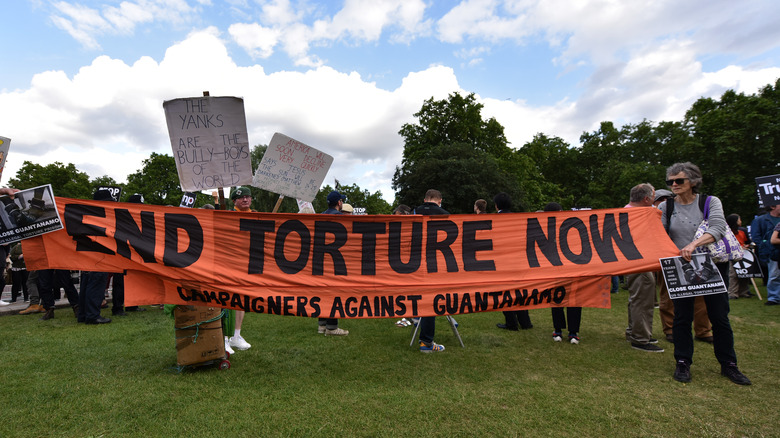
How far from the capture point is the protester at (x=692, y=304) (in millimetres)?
3986

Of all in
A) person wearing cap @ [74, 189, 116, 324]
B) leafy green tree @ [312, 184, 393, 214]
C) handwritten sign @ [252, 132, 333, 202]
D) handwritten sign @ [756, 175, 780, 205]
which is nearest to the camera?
handwritten sign @ [252, 132, 333, 202]

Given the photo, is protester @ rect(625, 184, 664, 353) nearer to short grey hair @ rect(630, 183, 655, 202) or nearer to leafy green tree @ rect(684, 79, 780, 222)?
short grey hair @ rect(630, 183, 655, 202)

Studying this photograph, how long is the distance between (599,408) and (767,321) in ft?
18.6

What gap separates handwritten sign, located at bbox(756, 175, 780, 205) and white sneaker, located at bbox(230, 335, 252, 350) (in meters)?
10.1

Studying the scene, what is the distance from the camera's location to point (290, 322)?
691 cm

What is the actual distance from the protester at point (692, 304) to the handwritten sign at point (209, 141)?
4.86 metres

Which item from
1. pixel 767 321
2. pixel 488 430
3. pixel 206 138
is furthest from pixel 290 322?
pixel 767 321

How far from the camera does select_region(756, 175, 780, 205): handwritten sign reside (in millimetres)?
7865

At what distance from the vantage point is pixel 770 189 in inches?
313

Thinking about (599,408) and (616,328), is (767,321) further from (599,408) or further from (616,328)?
Result: (599,408)

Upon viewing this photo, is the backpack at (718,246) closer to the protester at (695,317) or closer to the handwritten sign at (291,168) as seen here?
the protester at (695,317)

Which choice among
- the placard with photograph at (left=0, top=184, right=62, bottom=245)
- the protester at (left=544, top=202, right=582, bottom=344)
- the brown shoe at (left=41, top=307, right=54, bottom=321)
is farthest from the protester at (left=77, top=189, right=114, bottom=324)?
the protester at (left=544, top=202, right=582, bottom=344)

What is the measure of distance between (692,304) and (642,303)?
50.5 inches

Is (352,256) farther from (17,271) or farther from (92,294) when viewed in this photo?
(17,271)
